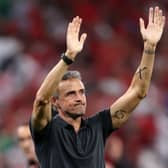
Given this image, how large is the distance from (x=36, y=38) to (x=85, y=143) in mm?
7542

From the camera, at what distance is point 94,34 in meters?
15.7

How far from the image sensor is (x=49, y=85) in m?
7.62

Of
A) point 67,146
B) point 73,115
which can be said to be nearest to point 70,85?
point 73,115

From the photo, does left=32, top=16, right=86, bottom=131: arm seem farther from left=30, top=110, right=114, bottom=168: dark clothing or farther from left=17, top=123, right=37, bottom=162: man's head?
left=17, top=123, right=37, bottom=162: man's head

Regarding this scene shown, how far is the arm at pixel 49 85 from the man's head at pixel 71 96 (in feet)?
0.57

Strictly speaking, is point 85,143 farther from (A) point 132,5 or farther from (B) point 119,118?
(A) point 132,5

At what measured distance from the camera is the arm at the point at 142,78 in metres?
8.16

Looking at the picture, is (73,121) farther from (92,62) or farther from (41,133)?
(92,62)

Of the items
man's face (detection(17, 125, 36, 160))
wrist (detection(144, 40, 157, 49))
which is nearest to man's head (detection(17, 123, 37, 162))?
man's face (detection(17, 125, 36, 160))

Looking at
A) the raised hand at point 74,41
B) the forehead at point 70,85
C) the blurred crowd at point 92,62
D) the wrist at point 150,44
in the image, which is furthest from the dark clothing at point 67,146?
the blurred crowd at point 92,62

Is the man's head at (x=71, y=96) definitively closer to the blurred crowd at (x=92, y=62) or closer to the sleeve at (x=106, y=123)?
the sleeve at (x=106, y=123)

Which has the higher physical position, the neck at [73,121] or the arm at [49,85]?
the arm at [49,85]

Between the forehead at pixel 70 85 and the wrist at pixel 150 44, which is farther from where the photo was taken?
the wrist at pixel 150 44

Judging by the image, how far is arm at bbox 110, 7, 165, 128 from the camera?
816cm
